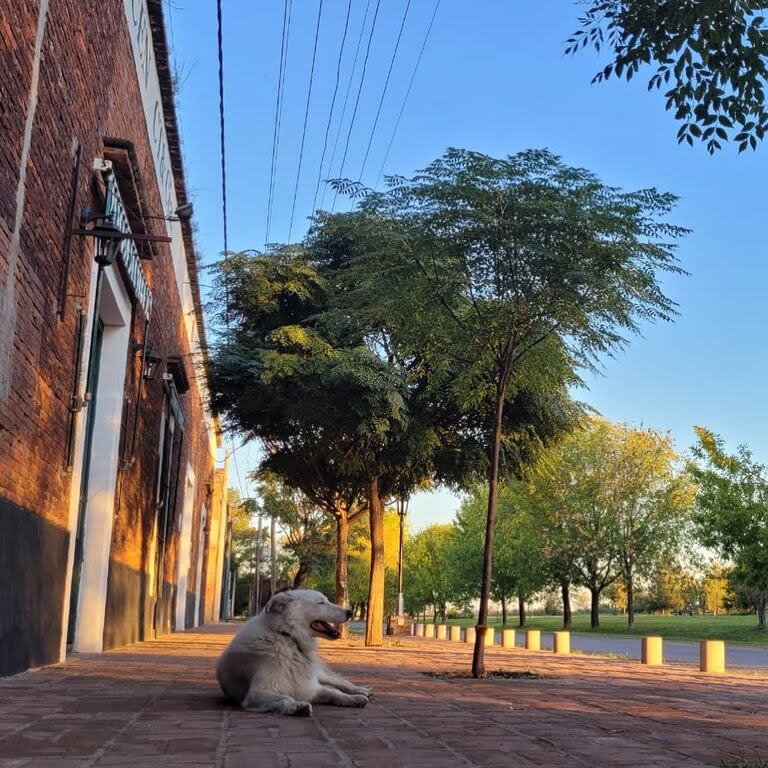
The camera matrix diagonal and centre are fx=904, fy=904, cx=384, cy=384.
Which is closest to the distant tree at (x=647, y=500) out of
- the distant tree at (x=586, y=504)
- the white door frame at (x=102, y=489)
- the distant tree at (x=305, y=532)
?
the distant tree at (x=586, y=504)

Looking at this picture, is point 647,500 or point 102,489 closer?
point 102,489

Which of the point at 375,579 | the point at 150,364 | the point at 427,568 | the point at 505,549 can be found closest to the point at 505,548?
the point at 505,549

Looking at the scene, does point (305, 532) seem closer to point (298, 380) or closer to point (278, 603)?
point (298, 380)

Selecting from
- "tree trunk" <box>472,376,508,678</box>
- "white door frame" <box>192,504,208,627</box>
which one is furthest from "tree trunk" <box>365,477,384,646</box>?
"white door frame" <box>192,504,208,627</box>

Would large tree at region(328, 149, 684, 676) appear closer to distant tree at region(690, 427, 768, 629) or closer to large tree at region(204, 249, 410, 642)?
large tree at region(204, 249, 410, 642)

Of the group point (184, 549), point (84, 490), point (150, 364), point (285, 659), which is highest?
point (150, 364)

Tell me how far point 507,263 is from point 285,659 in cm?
727

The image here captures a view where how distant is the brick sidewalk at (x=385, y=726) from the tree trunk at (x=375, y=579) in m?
11.0

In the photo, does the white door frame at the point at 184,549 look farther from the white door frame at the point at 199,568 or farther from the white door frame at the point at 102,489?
the white door frame at the point at 102,489

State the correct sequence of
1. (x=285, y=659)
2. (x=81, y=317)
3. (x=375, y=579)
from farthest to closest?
(x=375, y=579) < (x=81, y=317) < (x=285, y=659)

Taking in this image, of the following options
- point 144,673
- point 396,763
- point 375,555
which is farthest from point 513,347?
point 375,555

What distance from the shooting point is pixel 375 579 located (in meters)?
21.7

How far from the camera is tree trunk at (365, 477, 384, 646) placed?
21391 millimetres

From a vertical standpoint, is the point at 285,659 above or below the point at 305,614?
below
